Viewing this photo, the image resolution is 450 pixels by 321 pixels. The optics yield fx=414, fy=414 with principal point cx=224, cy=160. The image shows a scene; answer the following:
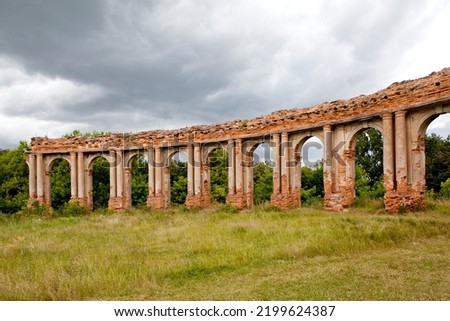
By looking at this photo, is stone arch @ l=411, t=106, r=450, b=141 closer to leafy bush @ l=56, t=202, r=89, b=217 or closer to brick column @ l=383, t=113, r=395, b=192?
brick column @ l=383, t=113, r=395, b=192

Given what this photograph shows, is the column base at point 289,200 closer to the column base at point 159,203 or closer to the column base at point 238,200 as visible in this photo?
the column base at point 238,200

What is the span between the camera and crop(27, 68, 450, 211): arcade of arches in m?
14.5

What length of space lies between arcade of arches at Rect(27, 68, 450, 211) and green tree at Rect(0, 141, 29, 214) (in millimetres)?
4353

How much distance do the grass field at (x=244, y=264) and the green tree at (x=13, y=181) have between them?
20.8 metres

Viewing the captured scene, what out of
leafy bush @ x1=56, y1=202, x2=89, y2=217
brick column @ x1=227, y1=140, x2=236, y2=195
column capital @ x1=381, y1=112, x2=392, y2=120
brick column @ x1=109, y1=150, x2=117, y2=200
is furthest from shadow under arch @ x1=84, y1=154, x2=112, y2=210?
column capital @ x1=381, y1=112, x2=392, y2=120

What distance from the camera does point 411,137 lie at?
14.7 m

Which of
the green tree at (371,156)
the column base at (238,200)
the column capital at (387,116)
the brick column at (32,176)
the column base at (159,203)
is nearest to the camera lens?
the column capital at (387,116)

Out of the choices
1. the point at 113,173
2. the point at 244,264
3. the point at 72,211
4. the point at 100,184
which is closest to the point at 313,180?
the point at 113,173

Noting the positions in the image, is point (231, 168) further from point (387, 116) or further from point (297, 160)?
point (387, 116)

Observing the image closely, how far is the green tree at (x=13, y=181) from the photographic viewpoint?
30.4 meters

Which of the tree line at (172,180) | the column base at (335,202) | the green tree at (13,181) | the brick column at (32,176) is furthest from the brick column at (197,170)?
the green tree at (13,181)

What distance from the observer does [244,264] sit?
24.7 ft
